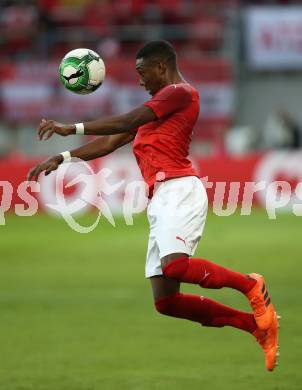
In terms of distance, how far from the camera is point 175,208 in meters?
6.95

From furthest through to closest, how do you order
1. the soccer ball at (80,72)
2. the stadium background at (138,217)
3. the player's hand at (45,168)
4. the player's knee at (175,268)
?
the stadium background at (138,217), the soccer ball at (80,72), the player's knee at (175,268), the player's hand at (45,168)

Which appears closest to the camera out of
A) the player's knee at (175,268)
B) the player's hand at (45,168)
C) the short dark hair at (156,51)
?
the player's hand at (45,168)

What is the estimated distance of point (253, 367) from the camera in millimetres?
7707

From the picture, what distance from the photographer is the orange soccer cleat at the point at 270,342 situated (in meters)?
6.93

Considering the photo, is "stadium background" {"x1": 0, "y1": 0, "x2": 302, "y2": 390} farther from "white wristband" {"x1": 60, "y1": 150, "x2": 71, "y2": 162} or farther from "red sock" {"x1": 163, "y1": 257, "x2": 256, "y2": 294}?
"white wristband" {"x1": 60, "y1": 150, "x2": 71, "y2": 162}

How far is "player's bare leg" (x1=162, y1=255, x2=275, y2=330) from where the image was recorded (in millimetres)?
6809

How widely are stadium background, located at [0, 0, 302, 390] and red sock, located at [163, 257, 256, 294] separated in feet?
2.23

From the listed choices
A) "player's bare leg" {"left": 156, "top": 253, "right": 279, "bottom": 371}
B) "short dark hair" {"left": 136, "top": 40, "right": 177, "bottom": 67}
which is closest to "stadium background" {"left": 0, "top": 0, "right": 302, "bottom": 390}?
"player's bare leg" {"left": 156, "top": 253, "right": 279, "bottom": 371}

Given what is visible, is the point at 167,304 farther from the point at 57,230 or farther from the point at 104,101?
the point at 104,101

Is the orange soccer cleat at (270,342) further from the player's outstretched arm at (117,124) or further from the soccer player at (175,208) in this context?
the player's outstretched arm at (117,124)

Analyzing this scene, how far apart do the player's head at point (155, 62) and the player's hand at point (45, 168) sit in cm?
82

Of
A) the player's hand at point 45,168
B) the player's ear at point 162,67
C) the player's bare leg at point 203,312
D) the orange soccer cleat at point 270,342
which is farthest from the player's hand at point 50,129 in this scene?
the orange soccer cleat at point 270,342

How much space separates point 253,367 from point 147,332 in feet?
5.62

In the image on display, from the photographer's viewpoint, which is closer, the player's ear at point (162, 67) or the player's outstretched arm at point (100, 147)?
the player's ear at point (162, 67)
